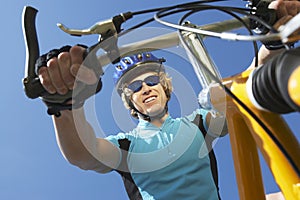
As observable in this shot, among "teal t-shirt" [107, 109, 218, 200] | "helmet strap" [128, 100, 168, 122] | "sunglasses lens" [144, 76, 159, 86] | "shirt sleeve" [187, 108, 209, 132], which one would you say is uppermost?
"sunglasses lens" [144, 76, 159, 86]

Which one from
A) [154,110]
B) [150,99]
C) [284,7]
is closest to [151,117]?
[154,110]

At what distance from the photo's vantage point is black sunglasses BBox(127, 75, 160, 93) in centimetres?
202

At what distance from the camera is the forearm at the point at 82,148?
2.00 meters

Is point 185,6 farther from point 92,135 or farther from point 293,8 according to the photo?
point 92,135

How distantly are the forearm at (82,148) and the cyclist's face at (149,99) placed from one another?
0.80 feet

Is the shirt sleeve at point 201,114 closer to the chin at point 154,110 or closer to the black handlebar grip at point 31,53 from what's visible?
the chin at point 154,110

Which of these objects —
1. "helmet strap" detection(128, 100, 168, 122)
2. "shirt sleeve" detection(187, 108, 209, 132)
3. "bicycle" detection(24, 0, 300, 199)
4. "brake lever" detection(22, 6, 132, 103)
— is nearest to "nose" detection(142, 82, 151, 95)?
"helmet strap" detection(128, 100, 168, 122)

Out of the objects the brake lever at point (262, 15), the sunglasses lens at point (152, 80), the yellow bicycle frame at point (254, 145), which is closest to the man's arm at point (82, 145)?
the sunglasses lens at point (152, 80)

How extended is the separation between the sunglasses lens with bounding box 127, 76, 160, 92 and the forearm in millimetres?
265

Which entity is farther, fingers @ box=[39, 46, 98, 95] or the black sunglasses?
the black sunglasses

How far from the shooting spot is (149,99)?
7.02ft

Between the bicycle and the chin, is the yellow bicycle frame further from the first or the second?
the chin

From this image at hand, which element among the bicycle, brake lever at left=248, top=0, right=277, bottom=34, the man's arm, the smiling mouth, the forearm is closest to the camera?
the bicycle

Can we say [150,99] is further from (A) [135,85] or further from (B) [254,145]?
(B) [254,145]
